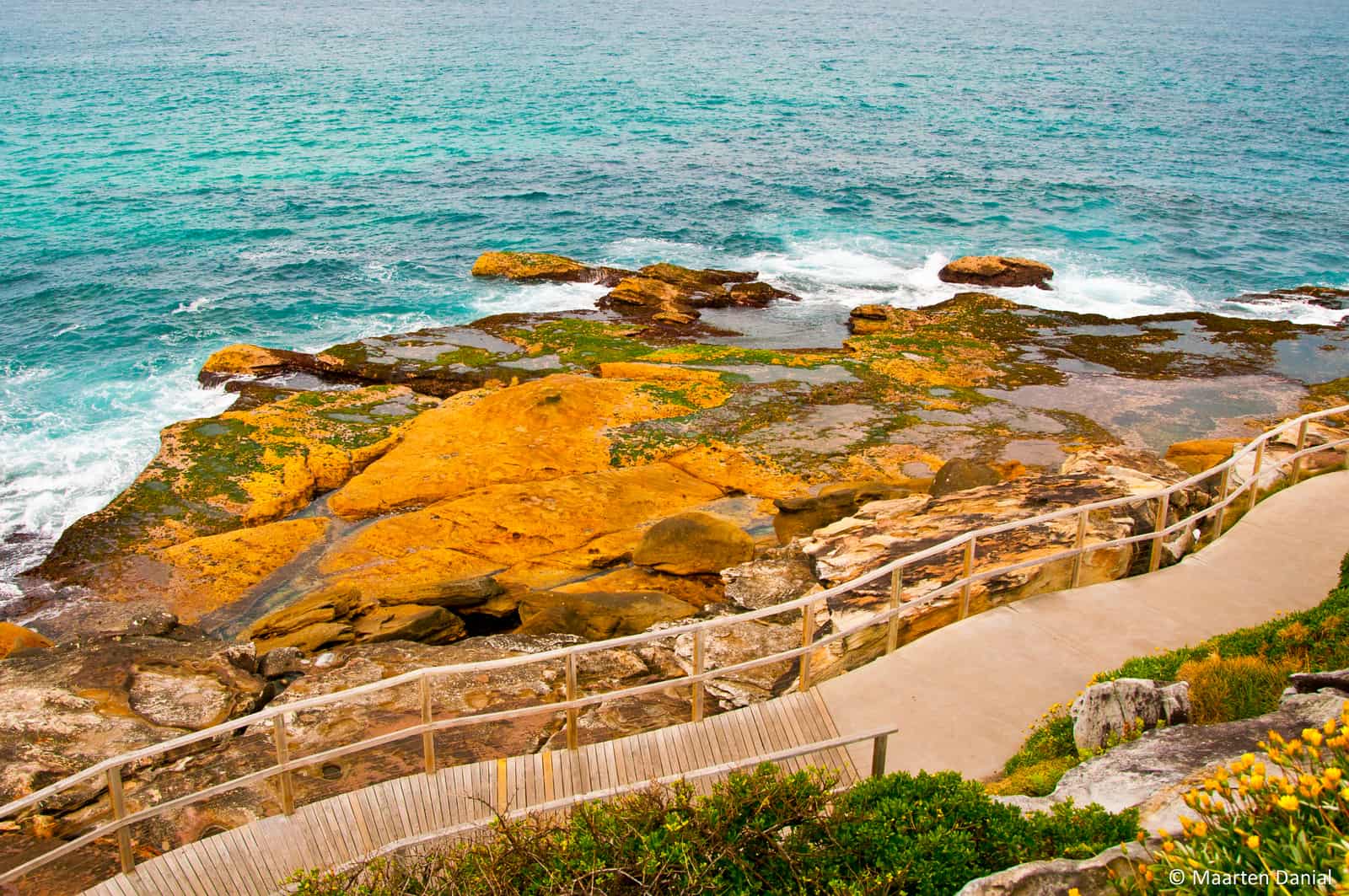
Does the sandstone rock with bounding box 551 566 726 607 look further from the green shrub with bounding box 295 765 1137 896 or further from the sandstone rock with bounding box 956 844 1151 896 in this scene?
the sandstone rock with bounding box 956 844 1151 896

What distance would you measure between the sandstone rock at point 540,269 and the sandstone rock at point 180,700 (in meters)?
27.9

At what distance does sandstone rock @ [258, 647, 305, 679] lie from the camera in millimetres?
13469

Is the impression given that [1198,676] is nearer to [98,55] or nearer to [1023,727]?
[1023,727]

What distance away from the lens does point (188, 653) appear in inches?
544

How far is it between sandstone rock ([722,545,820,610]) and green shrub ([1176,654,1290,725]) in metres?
5.99

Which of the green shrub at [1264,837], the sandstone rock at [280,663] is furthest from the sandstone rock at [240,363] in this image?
the green shrub at [1264,837]

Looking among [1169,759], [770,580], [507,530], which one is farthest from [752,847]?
[507,530]

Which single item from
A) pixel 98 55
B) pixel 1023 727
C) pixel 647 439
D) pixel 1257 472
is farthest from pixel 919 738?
pixel 98 55

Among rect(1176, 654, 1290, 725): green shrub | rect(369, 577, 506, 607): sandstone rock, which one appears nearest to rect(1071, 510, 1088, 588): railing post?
rect(1176, 654, 1290, 725): green shrub

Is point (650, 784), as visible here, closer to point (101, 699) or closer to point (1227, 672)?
point (1227, 672)

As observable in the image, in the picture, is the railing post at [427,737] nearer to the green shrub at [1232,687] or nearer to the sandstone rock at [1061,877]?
the sandstone rock at [1061,877]

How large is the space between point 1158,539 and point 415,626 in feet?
33.2

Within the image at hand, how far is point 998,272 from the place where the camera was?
1531 inches

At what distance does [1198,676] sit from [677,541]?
983 centimetres
